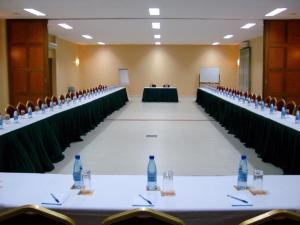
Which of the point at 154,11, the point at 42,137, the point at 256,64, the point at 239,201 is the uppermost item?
the point at 154,11

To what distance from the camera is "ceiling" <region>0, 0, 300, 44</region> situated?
1016cm

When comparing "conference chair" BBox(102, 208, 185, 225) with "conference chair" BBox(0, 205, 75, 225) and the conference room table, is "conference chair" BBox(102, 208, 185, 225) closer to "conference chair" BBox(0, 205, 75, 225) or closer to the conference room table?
"conference chair" BBox(0, 205, 75, 225)

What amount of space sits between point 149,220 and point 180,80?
22.7m

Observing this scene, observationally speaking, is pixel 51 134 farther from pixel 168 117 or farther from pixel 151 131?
pixel 168 117

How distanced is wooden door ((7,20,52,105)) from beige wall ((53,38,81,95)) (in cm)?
542

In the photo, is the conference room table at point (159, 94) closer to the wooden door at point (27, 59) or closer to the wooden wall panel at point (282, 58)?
the wooden wall panel at point (282, 58)

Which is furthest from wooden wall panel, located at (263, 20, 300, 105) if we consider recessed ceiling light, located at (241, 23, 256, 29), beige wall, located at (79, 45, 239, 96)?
beige wall, located at (79, 45, 239, 96)

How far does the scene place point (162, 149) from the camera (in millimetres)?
7891

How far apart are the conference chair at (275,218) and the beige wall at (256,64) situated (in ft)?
57.3

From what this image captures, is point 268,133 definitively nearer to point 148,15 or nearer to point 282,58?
point 148,15

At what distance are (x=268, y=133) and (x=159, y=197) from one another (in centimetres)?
462

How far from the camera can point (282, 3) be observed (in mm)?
10227

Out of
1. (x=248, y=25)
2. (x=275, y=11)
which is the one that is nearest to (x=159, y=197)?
(x=275, y=11)

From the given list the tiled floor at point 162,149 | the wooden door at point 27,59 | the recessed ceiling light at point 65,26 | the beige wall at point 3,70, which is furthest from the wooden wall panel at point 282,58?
the beige wall at point 3,70
